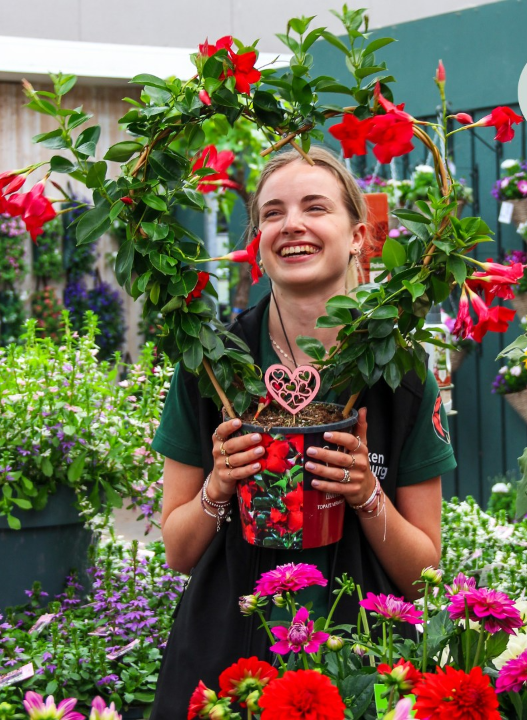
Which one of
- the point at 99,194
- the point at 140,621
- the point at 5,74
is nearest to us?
the point at 99,194

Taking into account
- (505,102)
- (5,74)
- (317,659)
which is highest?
(5,74)

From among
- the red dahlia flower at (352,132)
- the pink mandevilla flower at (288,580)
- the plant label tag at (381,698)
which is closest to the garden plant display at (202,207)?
the red dahlia flower at (352,132)

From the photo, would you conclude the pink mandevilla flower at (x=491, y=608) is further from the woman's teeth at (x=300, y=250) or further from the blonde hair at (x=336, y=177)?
the blonde hair at (x=336, y=177)

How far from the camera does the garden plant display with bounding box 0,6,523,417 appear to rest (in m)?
1.15

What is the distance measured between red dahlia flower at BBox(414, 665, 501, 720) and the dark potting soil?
1.77ft

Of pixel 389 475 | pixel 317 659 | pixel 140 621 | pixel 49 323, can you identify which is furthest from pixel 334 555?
pixel 49 323

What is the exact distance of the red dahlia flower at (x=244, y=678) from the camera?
80cm

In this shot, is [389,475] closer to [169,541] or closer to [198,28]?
[169,541]

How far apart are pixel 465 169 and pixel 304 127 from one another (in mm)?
3943

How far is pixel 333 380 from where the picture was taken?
1.27m

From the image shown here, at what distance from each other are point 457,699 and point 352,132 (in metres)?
0.71

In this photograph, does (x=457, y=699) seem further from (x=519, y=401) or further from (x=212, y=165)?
(x=519, y=401)

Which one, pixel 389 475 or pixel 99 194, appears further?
pixel 389 475

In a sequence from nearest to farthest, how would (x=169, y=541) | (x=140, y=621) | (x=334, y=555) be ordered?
1. (x=334, y=555)
2. (x=169, y=541)
3. (x=140, y=621)
